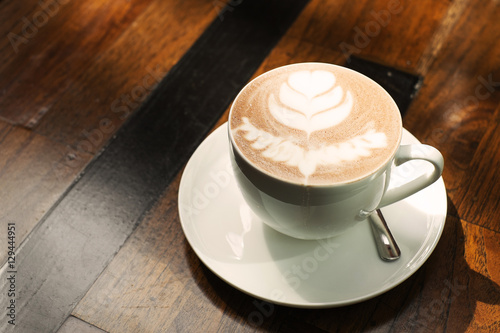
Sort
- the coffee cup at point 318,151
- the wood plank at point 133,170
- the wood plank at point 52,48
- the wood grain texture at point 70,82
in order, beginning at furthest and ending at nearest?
the wood plank at point 52,48 → the wood grain texture at point 70,82 → the wood plank at point 133,170 → the coffee cup at point 318,151

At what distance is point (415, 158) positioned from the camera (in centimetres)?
63

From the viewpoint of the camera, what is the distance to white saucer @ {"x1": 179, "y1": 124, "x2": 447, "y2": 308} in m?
0.66

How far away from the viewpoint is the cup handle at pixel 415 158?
624 millimetres

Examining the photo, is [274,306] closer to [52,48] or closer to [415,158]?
[415,158]

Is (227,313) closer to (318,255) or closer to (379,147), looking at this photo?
(318,255)

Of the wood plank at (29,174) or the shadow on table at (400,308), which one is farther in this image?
the wood plank at (29,174)

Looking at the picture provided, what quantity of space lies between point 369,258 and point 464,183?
254 mm

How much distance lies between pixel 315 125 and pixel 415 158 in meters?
0.14

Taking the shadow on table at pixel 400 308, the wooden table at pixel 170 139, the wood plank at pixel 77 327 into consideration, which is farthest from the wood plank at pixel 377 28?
the wood plank at pixel 77 327

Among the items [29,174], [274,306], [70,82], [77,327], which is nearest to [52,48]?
[70,82]

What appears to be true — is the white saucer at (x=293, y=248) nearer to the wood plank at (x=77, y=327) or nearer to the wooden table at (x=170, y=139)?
the wooden table at (x=170, y=139)

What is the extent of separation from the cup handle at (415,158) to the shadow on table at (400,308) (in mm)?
130

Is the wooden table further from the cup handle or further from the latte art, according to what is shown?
the latte art

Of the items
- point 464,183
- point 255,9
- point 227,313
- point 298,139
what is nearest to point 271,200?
point 298,139
